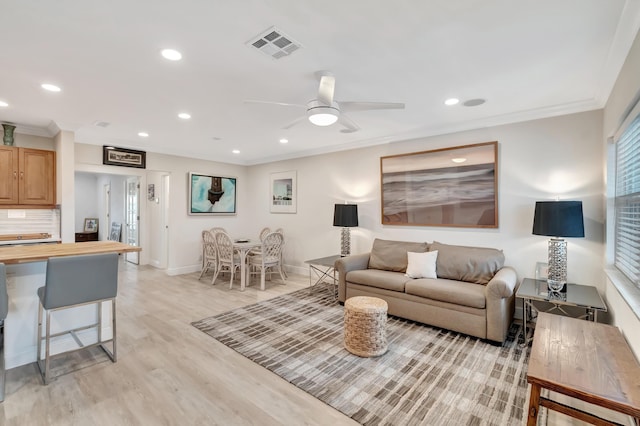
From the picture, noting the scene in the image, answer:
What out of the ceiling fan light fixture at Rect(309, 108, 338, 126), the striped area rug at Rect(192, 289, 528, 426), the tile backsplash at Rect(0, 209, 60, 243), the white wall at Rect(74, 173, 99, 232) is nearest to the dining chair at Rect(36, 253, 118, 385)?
the striped area rug at Rect(192, 289, 528, 426)

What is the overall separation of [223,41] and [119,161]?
14.3 feet

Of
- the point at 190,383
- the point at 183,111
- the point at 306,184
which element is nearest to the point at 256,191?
the point at 306,184

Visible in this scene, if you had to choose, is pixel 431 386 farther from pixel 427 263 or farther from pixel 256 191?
pixel 256 191

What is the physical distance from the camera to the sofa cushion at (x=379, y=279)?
3.69 metres

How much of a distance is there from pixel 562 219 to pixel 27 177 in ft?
21.9

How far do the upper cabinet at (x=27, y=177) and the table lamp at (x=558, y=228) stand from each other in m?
6.39

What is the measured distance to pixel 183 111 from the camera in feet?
12.0

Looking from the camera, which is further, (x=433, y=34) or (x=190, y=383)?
(x=190, y=383)

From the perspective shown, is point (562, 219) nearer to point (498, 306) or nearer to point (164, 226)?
point (498, 306)

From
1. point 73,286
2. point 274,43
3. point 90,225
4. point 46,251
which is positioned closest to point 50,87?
point 46,251

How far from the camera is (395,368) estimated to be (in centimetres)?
259

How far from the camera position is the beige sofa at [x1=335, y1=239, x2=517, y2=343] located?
9.95ft

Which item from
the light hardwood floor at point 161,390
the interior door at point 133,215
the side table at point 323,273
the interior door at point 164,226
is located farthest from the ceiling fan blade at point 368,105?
the interior door at point 133,215

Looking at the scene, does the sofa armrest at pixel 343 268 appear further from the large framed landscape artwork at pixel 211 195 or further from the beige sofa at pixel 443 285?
the large framed landscape artwork at pixel 211 195
